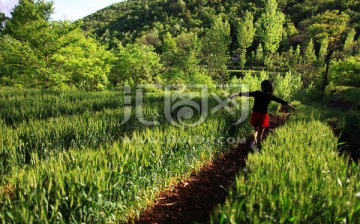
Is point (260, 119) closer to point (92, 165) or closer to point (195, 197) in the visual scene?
point (195, 197)

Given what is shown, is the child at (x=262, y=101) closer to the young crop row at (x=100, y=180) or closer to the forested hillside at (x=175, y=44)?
the young crop row at (x=100, y=180)

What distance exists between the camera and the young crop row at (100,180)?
225cm

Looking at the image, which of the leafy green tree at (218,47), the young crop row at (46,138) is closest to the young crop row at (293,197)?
the young crop row at (46,138)

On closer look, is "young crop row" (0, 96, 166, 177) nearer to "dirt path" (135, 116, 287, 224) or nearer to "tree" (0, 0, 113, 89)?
"dirt path" (135, 116, 287, 224)

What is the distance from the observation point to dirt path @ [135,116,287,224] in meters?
3.40

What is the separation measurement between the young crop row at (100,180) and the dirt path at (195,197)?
18 cm

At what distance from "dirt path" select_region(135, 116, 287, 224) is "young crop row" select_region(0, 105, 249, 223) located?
0.18m

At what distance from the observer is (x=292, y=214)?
6.59ft

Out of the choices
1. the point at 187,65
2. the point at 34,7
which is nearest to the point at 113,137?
the point at 34,7

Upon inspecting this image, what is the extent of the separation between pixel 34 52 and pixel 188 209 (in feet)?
47.9

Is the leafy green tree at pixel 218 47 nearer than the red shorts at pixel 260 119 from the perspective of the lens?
No

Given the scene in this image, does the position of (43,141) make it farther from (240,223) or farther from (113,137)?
(240,223)

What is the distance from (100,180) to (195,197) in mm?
1928

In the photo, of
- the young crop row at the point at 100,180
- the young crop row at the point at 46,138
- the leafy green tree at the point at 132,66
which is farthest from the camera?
the leafy green tree at the point at 132,66
